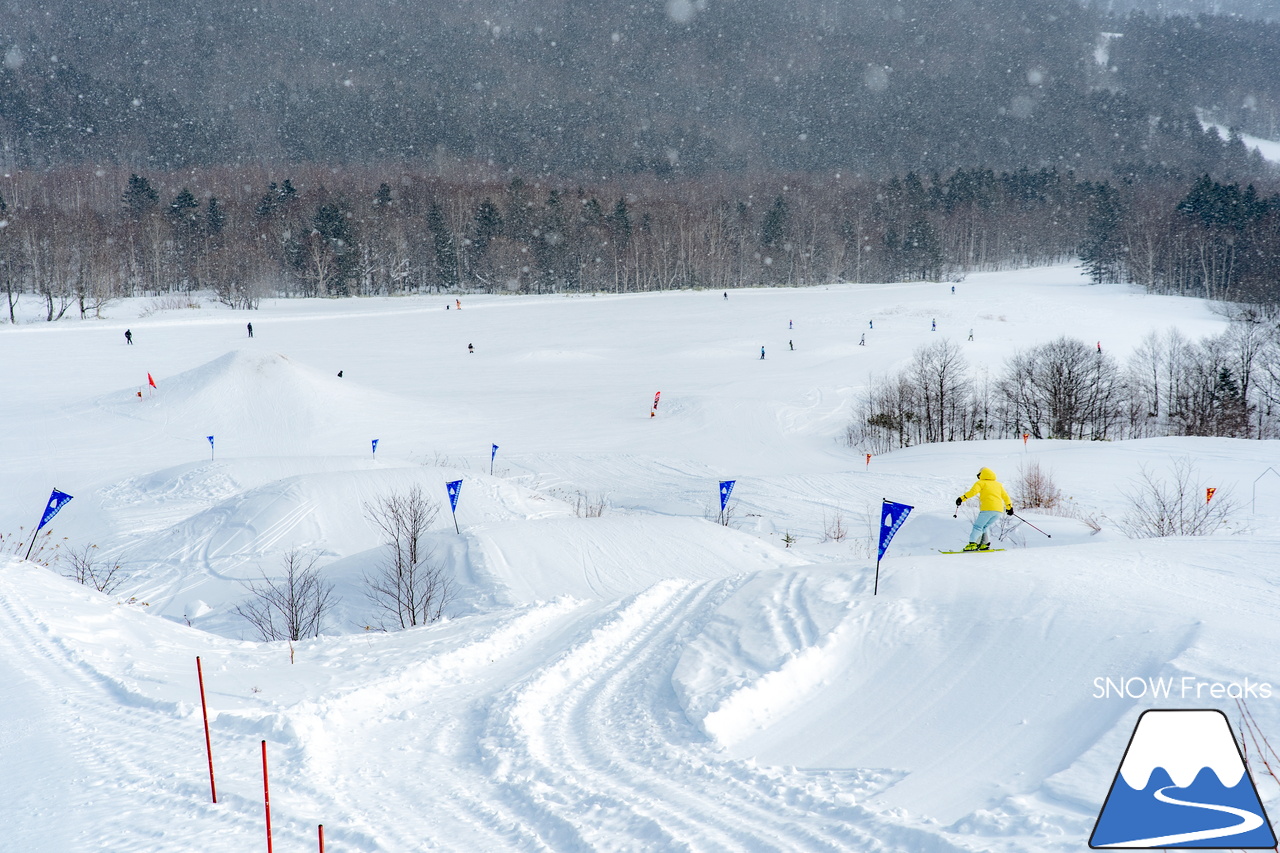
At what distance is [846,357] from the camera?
49844 mm

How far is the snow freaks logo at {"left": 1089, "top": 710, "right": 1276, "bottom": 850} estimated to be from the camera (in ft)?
11.4

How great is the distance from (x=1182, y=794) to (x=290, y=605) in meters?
13.4

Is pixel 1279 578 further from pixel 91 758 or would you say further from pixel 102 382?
pixel 102 382

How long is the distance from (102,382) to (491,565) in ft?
121

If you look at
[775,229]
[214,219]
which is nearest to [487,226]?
[214,219]

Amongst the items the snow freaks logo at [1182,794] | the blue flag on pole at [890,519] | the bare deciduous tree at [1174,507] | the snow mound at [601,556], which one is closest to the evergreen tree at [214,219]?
the snow mound at [601,556]

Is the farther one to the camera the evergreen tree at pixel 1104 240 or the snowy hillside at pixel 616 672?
the evergreen tree at pixel 1104 240

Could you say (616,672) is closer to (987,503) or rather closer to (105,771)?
(105,771)

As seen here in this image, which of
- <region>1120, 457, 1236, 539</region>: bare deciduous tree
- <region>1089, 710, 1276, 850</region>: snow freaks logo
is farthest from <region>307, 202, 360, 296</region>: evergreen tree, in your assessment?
<region>1089, 710, 1276, 850</region>: snow freaks logo

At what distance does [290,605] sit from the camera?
13078mm

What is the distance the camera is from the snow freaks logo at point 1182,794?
3.47 meters

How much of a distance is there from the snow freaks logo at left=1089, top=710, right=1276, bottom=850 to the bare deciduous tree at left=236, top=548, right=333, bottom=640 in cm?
1265

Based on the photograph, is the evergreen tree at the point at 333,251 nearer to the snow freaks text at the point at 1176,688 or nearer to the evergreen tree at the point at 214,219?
the evergreen tree at the point at 214,219

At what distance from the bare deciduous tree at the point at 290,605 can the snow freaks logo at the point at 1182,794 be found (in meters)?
12.6
